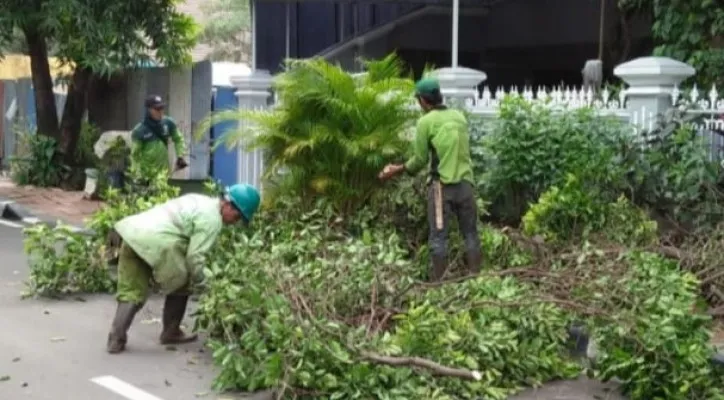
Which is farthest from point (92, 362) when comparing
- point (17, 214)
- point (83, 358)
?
point (17, 214)

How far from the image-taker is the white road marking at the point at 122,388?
6312 mm

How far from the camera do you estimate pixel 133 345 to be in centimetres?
750

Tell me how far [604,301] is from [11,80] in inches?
758

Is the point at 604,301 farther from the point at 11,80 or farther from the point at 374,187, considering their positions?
the point at 11,80

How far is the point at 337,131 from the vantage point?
9219mm

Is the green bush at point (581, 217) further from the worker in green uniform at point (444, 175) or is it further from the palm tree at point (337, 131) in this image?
the palm tree at point (337, 131)

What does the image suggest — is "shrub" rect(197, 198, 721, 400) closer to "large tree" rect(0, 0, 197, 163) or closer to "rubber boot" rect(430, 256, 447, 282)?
"rubber boot" rect(430, 256, 447, 282)

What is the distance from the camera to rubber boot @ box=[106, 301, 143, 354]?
23.8 ft

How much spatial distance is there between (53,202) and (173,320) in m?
9.81

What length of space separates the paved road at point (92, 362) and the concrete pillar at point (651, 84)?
3.75 m

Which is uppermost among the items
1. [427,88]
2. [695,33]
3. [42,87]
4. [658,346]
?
[695,33]

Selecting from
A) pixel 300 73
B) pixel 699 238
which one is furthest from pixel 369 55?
pixel 699 238

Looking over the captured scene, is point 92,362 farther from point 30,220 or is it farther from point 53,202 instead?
point 53,202

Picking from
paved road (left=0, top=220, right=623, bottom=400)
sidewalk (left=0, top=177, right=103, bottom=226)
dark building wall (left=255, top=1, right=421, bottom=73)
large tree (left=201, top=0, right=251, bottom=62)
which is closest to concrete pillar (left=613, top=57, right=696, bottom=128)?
paved road (left=0, top=220, right=623, bottom=400)
